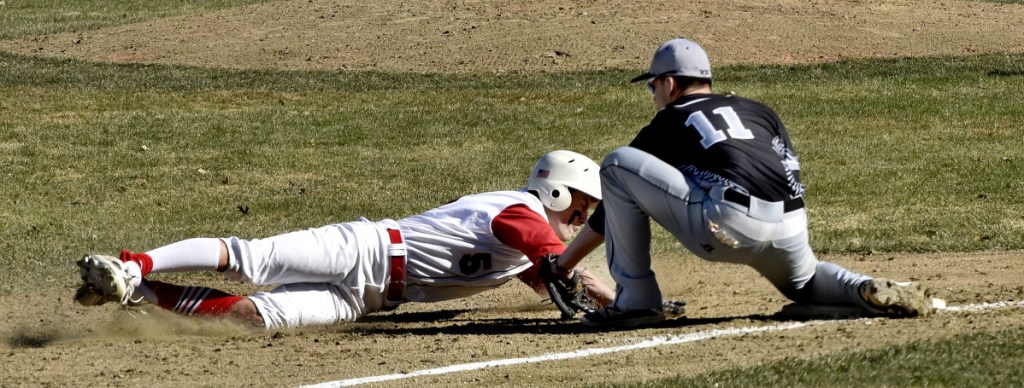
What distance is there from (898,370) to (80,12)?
2134 centimetres

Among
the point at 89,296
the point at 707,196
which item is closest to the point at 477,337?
the point at 707,196

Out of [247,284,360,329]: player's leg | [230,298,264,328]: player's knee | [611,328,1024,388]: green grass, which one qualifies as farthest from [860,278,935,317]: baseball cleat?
[230,298,264,328]: player's knee

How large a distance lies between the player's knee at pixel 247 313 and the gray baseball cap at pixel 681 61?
224 centimetres

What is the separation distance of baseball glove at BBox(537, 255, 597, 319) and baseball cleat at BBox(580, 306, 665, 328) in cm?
26

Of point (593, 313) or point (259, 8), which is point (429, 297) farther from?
point (259, 8)

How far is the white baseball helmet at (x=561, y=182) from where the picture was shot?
282 inches

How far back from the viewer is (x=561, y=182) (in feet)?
23.5

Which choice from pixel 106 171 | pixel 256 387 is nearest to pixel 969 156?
pixel 106 171

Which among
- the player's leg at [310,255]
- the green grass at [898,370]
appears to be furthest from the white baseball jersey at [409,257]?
the green grass at [898,370]

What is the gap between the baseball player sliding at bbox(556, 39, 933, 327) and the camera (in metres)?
5.96

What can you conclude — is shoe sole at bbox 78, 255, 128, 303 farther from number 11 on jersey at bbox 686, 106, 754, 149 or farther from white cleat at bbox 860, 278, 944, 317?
white cleat at bbox 860, 278, 944, 317

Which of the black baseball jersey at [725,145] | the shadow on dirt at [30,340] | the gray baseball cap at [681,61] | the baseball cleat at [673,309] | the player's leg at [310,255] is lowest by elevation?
the shadow on dirt at [30,340]

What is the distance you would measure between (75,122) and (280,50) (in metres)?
5.06

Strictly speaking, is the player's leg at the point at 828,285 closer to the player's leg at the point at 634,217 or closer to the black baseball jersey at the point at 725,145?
the black baseball jersey at the point at 725,145
